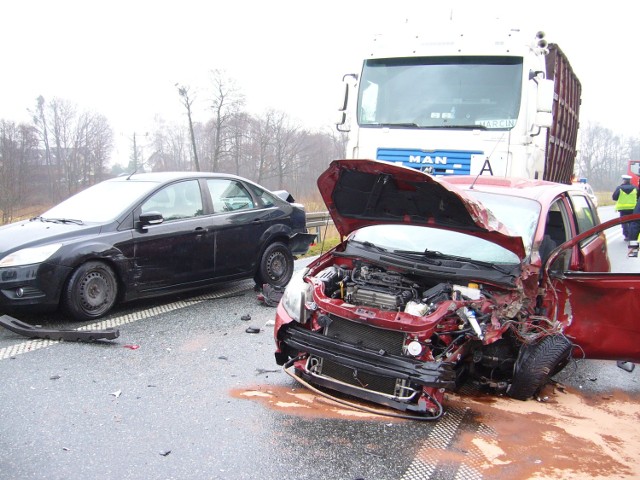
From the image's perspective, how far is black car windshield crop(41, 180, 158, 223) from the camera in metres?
6.07

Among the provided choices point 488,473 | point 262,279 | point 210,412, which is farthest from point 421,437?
point 262,279

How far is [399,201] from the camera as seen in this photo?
14.4 feet

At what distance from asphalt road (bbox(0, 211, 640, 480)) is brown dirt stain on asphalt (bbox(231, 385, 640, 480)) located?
12 mm

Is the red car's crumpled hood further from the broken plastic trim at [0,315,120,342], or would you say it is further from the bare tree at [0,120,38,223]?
the bare tree at [0,120,38,223]

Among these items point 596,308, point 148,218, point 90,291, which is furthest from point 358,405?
point 148,218

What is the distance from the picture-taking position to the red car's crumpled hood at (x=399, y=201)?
3848 mm

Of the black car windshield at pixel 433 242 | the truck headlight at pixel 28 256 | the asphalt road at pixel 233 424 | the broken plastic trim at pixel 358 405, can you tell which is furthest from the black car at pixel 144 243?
the broken plastic trim at pixel 358 405

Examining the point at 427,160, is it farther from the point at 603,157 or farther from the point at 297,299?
the point at 603,157

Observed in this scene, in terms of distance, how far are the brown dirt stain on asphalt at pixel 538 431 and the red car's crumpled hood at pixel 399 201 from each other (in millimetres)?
1148

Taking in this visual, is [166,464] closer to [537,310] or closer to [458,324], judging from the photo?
[458,324]

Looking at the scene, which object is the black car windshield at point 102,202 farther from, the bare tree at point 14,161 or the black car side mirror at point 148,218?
the bare tree at point 14,161

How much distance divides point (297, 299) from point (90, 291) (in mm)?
2708

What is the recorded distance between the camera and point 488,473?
2.95m

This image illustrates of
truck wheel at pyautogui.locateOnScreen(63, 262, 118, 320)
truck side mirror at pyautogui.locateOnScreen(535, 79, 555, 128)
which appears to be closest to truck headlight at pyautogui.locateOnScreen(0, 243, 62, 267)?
truck wheel at pyautogui.locateOnScreen(63, 262, 118, 320)
